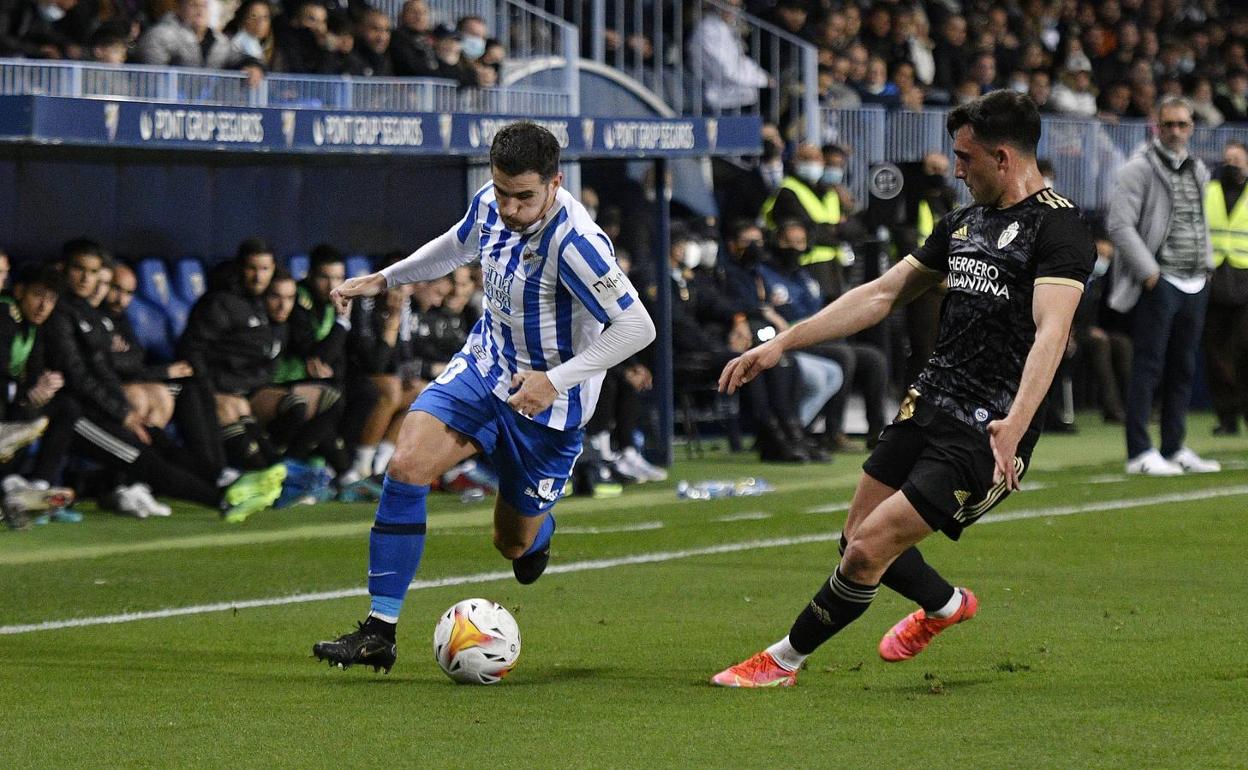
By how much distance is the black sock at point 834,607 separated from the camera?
6.32 meters

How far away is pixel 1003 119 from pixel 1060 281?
0.52 metres

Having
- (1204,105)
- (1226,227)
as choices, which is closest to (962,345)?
(1226,227)

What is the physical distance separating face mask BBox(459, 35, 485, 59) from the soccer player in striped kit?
9438mm

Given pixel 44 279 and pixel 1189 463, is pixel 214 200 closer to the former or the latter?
pixel 44 279

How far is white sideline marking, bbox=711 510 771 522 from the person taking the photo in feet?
39.3

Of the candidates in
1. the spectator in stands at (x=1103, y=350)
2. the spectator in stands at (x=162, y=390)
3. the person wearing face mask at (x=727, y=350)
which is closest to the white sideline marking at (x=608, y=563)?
the spectator in stands at (x=162, y=390)

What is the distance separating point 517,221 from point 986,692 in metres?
2.14

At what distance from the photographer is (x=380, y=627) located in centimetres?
680

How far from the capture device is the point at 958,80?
2361 centimetres

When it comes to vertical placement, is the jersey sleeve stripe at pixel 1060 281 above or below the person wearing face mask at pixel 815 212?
below

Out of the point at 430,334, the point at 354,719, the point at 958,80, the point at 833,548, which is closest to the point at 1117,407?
the point at 958,80

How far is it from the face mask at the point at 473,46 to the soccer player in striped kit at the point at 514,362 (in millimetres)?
9438

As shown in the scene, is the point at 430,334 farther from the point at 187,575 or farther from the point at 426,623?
the point at 426,623

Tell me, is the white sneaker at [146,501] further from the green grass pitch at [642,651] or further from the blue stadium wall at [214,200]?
the blue stadium wall at [214,200]
